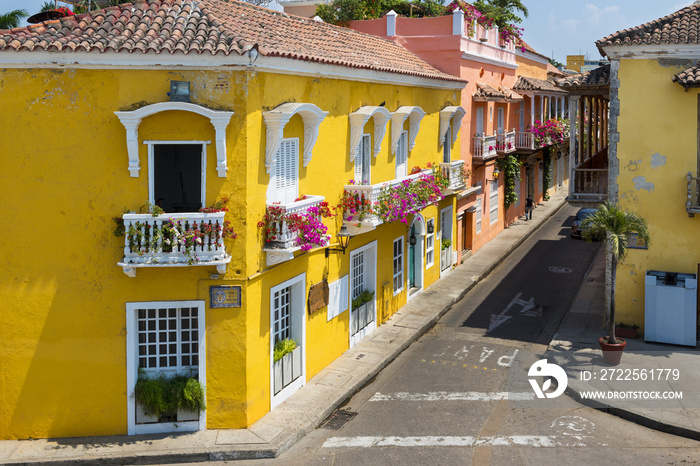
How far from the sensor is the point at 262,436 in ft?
42.4

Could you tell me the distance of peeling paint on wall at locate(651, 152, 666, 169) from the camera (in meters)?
17.7

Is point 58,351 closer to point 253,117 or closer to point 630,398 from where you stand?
point 253,117

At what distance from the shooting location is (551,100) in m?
41.7

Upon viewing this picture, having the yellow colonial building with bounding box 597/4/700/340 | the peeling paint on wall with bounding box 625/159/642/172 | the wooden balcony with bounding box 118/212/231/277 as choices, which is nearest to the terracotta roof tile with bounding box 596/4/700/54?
the yellow colonial building with bounding box 597/4/700/340

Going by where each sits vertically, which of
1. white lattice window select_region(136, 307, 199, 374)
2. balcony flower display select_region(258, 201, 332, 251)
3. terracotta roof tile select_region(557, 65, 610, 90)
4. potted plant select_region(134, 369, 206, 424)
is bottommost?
potted plant select_region(134, 369, 206, 424)

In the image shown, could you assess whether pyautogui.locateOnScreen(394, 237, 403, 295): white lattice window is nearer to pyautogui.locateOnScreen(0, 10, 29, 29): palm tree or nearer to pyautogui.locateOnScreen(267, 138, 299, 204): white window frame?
pyautogui.locateOnScreen(267, 138, 299, 204): white window frame

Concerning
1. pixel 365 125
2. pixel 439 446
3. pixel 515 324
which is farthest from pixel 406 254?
pixel 439 446

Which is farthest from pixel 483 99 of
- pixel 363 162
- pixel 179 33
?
pixel 179 33

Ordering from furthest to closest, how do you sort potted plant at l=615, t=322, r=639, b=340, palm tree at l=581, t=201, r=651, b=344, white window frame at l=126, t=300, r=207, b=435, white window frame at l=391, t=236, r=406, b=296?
white window frame at l=391, t=236, r=406, b=296 → potted plant at l=615, t=322, r=639, b=340 → palm tree at l=581, t=201, r=651, b=344 → white window frame at l=126, t=300, r=207, b=435

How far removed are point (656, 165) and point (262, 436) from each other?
447 inches

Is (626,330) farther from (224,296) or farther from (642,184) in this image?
(224,296)

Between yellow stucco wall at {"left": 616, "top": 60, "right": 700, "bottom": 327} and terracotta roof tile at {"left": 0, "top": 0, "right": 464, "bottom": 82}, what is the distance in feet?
21.3

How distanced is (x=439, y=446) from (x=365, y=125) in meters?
8.31

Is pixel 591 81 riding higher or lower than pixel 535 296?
higher
